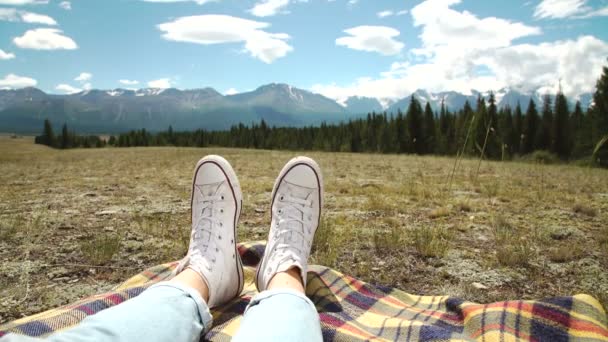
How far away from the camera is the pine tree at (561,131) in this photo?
4556 centimetres

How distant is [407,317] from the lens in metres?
1.93

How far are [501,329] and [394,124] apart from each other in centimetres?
5682

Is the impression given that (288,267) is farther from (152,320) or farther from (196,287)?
(152,320)

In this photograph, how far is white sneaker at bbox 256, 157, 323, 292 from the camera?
2168 millimetres

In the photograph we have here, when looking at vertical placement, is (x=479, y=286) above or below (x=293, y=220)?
below

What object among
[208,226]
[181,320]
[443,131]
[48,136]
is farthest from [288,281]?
[48,136]

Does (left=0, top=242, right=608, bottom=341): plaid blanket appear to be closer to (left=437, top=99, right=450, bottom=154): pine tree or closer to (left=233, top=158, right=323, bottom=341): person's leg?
(left=233, top=158, right=323, bottom=341): person's leg

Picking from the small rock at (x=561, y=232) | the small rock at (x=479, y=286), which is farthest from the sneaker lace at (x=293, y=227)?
the small rock at (x=561, y=232)

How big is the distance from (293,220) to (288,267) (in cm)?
58

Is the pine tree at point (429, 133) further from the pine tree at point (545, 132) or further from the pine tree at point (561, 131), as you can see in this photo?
the pine tree at point (561, 131)

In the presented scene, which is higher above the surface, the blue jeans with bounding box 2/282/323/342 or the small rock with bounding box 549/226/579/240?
the blue jeans with bounding box 2/282/323/342

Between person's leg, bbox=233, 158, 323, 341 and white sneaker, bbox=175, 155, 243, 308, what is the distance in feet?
0.63

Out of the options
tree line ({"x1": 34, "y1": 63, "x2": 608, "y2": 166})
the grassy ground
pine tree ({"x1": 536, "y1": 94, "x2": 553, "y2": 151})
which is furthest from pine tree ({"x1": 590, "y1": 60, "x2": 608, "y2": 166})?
the grassy ground

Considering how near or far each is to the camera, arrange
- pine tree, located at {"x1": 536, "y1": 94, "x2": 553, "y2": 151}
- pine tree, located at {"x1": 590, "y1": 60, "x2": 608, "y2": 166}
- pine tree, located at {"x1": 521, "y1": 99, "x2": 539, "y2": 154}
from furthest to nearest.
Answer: pine tree, located at {"x1": 521, "y1": 99, "x2": 539, "y2": 154}
pine tree, located at {"x1": 536, "y1": 94, "x2": 553, "y2": 151}
pine tree, located at {"x1": 590, "y1": 60, "x2": 608, "y2": 166}
